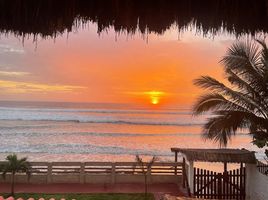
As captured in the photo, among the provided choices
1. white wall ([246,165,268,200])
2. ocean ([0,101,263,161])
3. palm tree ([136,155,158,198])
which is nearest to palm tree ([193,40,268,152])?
white wall ([246,165,268,200])

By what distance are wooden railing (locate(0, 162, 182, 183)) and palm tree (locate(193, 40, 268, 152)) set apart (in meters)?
4.59

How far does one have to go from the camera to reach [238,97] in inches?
355

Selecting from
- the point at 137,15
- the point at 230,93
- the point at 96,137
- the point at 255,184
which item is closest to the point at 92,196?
the point at 255,184

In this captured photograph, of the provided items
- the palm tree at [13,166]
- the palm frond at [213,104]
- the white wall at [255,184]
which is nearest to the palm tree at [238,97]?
the palm frond at [213,104]

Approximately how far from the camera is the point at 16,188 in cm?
1254

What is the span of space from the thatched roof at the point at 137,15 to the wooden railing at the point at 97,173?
11.6 metres

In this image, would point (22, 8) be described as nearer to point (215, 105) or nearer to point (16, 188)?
point (215, 105)

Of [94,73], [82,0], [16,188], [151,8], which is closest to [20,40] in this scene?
[82,0]

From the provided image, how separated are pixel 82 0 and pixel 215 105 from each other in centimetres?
782

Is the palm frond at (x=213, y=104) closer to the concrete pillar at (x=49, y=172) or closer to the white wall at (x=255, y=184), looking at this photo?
the white wall at (x=255, y=184)

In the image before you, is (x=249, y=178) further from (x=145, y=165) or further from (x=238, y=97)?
(x=145, y=165)

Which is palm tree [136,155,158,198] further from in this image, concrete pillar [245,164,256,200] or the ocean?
the ocean

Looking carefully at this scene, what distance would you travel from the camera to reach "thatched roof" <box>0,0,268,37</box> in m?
1.89

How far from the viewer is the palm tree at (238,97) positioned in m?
8.52
